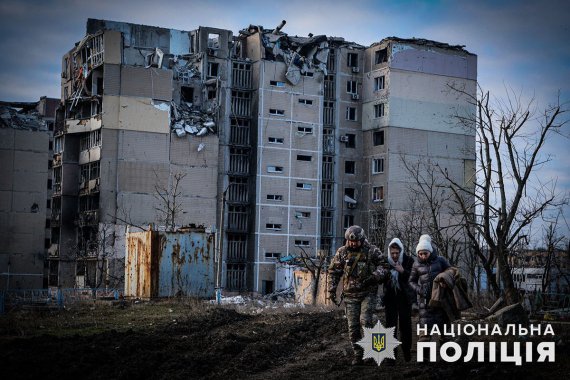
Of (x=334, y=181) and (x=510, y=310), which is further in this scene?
(x=334, y=181)

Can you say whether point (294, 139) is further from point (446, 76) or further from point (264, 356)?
point (264, 356)

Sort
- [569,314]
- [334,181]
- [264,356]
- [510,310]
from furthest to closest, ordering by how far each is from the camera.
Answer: [334,181] → [569,314] → [510,310] → [264,356]

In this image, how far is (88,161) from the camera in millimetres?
67562

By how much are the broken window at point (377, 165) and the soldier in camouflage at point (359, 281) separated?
197 feet

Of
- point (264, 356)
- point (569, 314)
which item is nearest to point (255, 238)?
point (569, 314)

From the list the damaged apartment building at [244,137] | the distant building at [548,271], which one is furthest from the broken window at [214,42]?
the distant building at [548,271]

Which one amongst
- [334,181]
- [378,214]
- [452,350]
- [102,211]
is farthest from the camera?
[334,181]

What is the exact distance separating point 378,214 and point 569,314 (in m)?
45.8

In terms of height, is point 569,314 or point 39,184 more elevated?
point 39,184

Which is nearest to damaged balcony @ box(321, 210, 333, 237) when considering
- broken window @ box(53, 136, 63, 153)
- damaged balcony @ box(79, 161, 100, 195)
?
damaged balcony @ box(79, 161, 100, 195)

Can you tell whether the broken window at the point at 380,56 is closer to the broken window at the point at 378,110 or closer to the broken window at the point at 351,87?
the broken window at the point at 351,87

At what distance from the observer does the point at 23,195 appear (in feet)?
215

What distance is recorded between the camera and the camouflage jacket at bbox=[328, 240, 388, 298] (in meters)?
14.2

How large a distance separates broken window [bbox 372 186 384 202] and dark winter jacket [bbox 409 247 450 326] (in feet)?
194
